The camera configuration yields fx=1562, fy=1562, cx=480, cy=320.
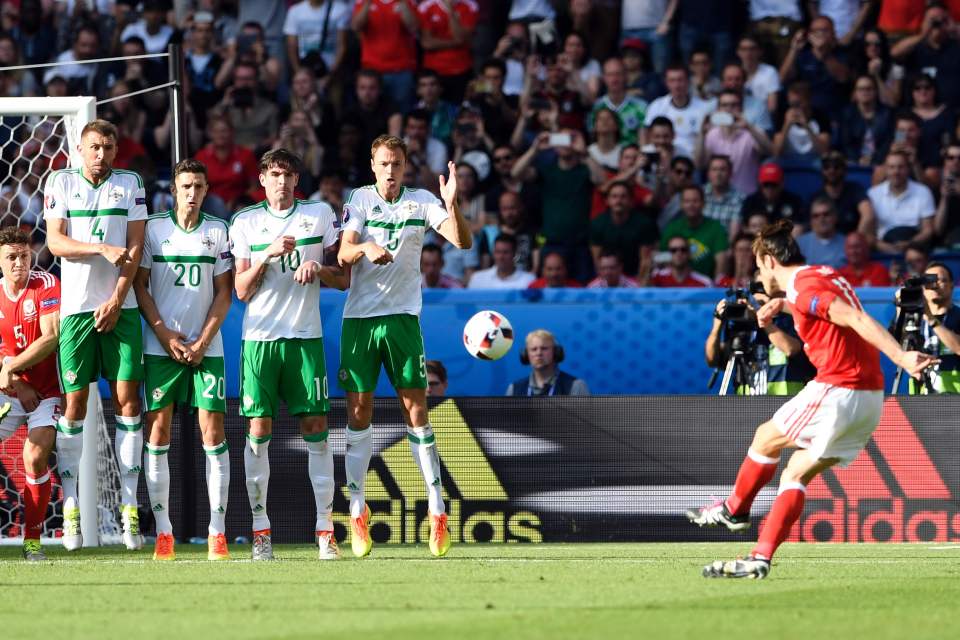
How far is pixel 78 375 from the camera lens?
9.41 meters

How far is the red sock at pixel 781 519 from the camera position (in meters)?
7.64

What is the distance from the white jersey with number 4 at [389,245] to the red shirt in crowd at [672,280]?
15.3 feet

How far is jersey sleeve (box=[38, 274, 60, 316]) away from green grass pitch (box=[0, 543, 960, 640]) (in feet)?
5.07

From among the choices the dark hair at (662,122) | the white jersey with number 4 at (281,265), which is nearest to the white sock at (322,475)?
the white jersey with number 4 at (281,265)

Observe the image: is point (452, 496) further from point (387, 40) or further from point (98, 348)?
point (387, 40)

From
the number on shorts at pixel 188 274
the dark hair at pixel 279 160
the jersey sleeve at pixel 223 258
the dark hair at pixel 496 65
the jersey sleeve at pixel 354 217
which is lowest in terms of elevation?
the number on shorts at pixel 188 274

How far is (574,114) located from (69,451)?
7.99 meters

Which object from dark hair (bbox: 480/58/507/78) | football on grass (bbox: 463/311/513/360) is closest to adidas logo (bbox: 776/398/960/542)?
football on grass (bbox: 463/311/513/360)

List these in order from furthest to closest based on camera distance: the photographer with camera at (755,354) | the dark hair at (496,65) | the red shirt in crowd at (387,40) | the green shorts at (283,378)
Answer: the red shirt in crowd at (387,40) < the dark hair at (496,65) < the photographer with camera at (755,354) < the green shorts at (283,378)

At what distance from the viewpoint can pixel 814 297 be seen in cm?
760

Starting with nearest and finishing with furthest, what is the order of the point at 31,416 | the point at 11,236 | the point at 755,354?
the point at 11,236 → the point at 31,416 → the point at 755,354

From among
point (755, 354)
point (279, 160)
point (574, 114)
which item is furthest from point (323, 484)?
point (574, 114)

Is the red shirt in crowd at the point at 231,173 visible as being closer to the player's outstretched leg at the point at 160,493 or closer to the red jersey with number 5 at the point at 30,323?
the red jersey with number 5 at the point at 30,323

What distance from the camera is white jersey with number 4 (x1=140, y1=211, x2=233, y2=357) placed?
932 centimetres
